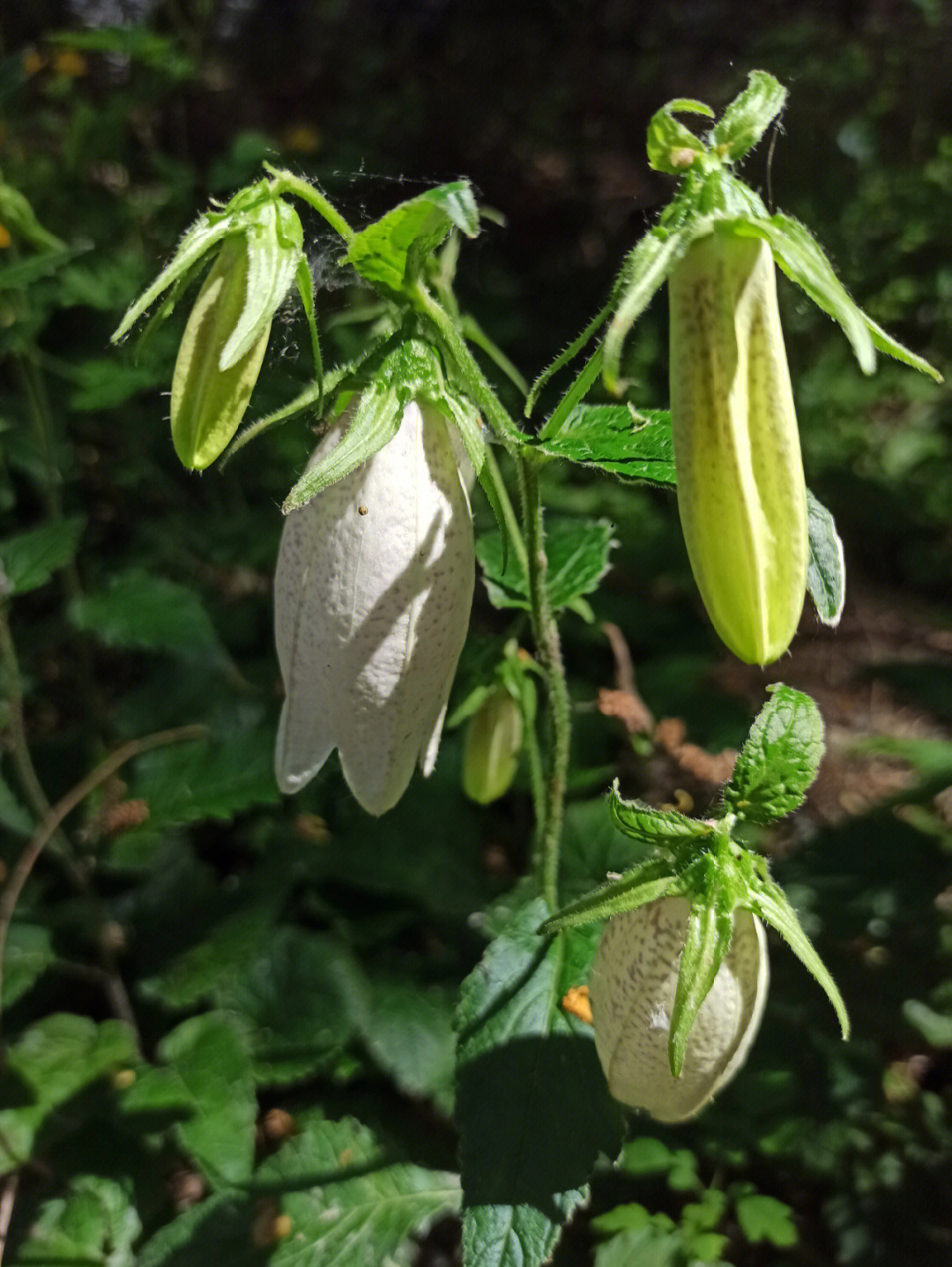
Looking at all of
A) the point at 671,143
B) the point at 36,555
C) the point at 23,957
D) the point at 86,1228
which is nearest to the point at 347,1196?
the point at 86,1228

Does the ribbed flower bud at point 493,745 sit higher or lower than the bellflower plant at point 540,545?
lower

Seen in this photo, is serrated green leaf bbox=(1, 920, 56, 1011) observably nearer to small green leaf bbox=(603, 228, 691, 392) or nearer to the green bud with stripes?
the green bud with stripes

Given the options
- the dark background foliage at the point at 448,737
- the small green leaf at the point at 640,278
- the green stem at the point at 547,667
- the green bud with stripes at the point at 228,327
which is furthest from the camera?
the dark background foliage at the point at 448,737

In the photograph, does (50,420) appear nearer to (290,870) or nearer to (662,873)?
(290,870)

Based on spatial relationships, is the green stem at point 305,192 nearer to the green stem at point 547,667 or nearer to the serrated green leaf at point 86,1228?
the green stem at point 547,667

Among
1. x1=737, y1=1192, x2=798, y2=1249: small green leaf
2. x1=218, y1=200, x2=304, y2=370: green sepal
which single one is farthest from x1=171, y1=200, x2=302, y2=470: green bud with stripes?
x1=737, y1=1192, x2=798, y2=1249: small green leaf

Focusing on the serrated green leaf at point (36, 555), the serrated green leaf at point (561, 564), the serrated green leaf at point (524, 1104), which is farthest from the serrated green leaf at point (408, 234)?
the serrated green leaf at point (36, 555)
